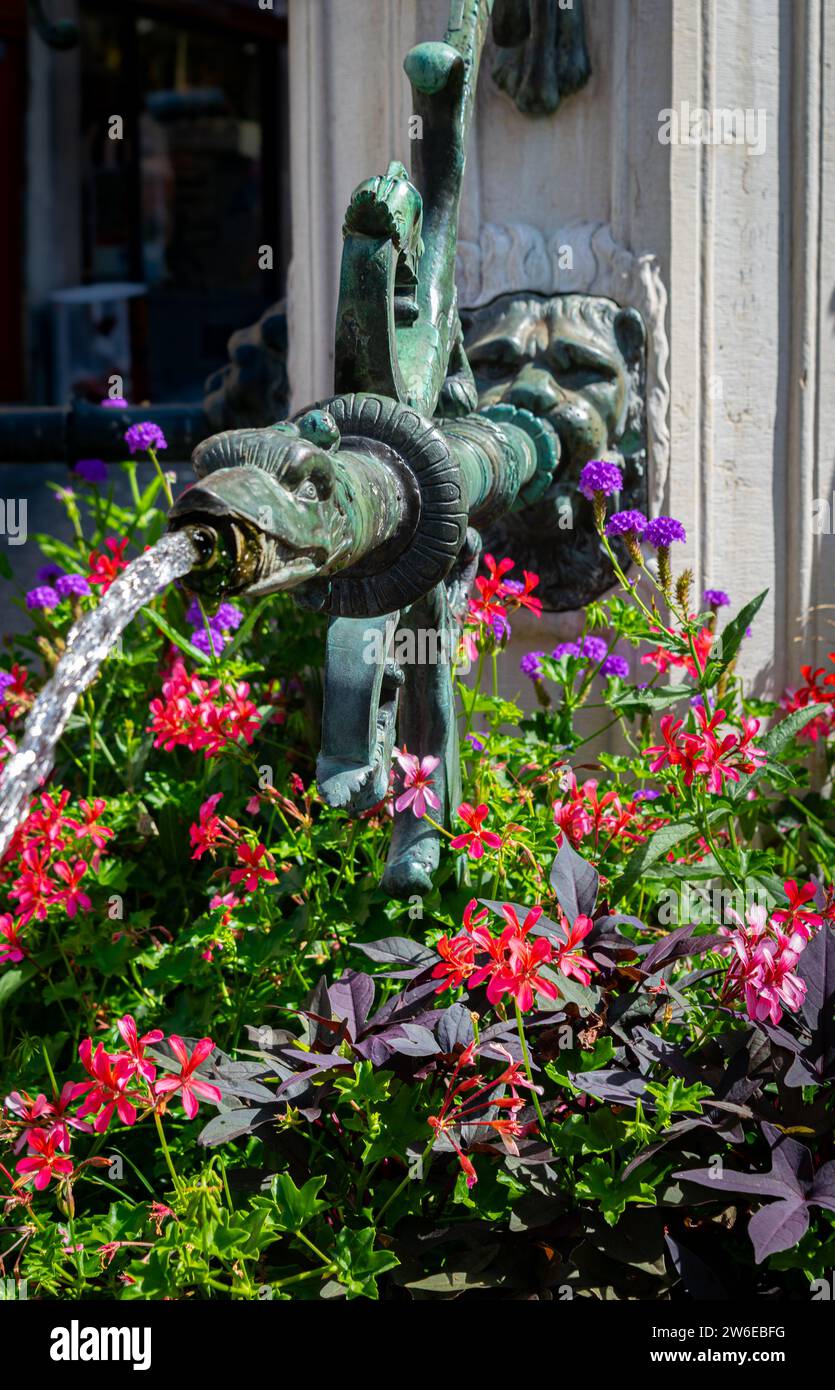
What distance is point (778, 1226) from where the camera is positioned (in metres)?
1.32

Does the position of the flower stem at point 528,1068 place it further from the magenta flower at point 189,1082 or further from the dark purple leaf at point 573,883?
the magenta flower at point 189,1082

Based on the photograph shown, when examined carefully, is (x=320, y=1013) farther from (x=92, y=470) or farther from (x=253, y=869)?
(x=92, y=470)

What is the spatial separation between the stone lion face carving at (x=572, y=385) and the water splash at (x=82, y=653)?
1.02 metres

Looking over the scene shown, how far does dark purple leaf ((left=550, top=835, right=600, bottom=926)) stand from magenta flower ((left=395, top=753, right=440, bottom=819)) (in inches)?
5.7

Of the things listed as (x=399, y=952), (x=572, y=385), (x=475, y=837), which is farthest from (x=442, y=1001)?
(x=572, y=385)

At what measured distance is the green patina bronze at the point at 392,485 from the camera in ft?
3.99

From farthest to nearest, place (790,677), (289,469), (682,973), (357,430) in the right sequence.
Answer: (790,677) < (682,973) < (357,430) < (289,469)

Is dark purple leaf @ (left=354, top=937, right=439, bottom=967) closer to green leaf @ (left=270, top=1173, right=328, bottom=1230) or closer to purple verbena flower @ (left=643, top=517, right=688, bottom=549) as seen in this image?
green leaf @ (left=270, top=1173, right=328, bottom=1230)

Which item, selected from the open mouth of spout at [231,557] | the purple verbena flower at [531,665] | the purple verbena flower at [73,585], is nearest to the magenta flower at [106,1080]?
the open mouth of spout at [231,557]

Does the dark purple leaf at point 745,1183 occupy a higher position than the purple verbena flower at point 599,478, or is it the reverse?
the purple verbena flower at point 599,478

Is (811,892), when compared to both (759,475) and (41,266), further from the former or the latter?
(41,266)

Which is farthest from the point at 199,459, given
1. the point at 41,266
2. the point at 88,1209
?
the point at 41,266

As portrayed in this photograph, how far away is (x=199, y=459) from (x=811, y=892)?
724mm

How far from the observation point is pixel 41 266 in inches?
370
